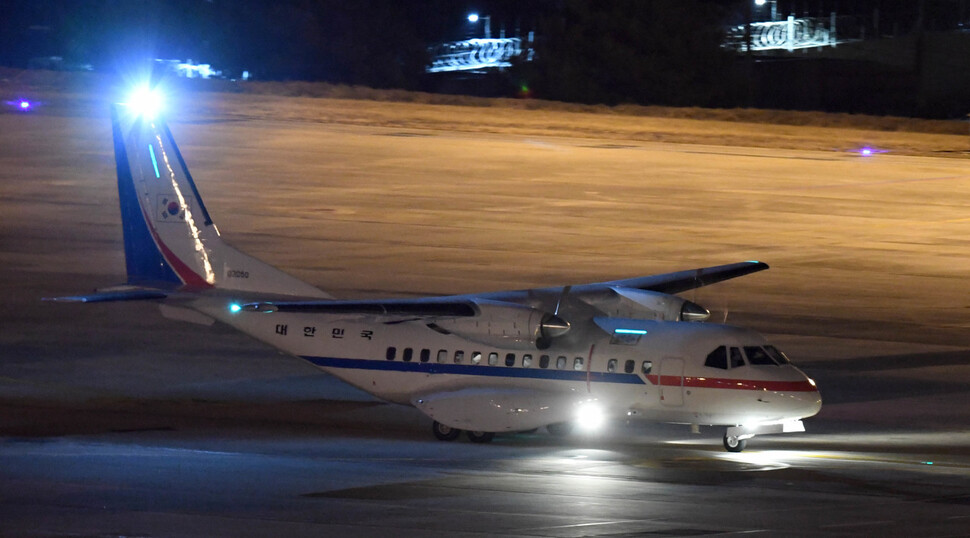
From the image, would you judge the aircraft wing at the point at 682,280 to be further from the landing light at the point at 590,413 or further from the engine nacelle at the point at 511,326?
the landing light at the point at 590,413

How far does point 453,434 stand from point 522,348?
6.98 ft

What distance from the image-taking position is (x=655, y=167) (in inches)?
2311

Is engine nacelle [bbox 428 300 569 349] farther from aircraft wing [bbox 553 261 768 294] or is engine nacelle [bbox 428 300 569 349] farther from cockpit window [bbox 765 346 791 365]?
cockpit window [bbox 765 346 791 365]

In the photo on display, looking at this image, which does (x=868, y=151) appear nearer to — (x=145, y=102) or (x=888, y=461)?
(x=145, y=102)

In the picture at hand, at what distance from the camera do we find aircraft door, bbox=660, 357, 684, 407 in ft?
75.9

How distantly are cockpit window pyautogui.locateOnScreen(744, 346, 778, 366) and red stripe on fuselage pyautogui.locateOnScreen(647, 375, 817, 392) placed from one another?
39 centimetres

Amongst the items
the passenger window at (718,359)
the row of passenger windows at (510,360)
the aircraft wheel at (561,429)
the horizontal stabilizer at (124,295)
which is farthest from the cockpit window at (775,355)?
the horizontal stabilizer at (124,295)

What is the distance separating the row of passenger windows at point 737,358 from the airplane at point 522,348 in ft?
0.07

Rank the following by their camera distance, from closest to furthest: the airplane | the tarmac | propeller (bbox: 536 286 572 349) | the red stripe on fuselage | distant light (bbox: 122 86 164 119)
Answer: the tarmac → the red stripe on fuselage → the airplane → propeller (bbox: 536 286 572 349) → distant light (bbox: 122 86 164 119)

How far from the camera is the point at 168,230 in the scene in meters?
28.6

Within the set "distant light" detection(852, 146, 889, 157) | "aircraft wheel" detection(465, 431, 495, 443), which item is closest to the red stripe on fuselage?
"aircraft wheel" detection(465, 431, 495, 443)

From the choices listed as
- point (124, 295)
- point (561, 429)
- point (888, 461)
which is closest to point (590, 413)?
point (561, 429)

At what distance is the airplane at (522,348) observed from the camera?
23.0m

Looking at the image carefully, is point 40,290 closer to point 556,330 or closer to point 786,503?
point 556,330
